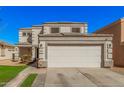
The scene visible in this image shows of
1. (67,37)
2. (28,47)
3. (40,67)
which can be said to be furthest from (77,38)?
(28,47)

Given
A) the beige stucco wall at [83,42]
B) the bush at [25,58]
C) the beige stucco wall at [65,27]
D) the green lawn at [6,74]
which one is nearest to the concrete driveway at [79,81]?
the green lawn at [6,74]

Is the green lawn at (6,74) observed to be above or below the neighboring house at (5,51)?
below

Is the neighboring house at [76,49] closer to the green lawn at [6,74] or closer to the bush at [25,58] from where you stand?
the green lawn at [6,74]

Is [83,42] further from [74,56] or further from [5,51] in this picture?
[5,51]

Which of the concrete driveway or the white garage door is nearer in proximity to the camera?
the concrete driveway

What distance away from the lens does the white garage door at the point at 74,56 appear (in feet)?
67.5

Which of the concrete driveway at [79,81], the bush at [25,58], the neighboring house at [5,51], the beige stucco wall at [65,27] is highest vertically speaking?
the beige stucco wall at [65,27]

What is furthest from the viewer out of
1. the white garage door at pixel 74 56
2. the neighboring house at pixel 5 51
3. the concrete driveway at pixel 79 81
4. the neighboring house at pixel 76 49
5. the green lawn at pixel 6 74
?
the neighboring house at pixel 5 51

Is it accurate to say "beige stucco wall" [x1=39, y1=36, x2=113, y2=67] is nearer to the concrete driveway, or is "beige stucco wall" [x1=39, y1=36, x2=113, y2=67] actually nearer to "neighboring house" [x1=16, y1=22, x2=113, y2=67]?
"neighboring house" [x1=16, y1=22, x2=113, y2=67]

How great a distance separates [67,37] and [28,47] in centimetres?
1419

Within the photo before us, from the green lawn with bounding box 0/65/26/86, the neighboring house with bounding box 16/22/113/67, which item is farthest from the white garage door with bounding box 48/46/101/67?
the green lawn with bounding box 0/65/26/86

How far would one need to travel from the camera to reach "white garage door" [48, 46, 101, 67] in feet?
67.5

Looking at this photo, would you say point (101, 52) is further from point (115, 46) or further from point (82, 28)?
point (82, 28)

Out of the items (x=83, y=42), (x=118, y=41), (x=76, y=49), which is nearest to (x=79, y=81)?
(x=76, y=49)
